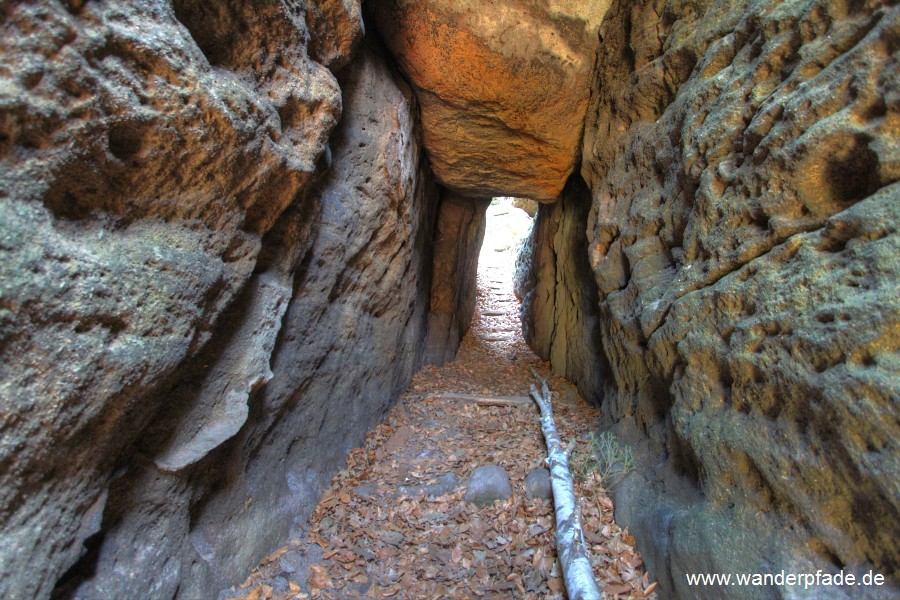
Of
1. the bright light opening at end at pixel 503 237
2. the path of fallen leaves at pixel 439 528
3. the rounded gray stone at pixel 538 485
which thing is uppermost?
the bright light opening at end at pixel 503 237

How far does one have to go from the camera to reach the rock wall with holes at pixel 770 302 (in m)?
1.92

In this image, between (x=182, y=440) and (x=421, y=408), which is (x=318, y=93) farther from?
(x=421, y=408)

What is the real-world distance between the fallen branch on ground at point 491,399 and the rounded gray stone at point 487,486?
182 centimetres

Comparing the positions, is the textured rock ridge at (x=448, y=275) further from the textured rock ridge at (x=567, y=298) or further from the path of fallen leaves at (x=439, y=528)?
the path of fallen leaves at (x=439, y=528)

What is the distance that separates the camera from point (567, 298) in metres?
7.04

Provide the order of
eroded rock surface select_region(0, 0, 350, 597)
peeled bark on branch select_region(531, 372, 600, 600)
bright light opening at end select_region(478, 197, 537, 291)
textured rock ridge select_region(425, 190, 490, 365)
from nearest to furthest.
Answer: eroded rock surface select_region(0, 0, 350, 597) → peeled bark on branch select_region(531, 372, 600, 600) → textured rock ridge select_region(425, 190, 490, 365) → bright light opening at end select_region(478, 197, 537, 291)

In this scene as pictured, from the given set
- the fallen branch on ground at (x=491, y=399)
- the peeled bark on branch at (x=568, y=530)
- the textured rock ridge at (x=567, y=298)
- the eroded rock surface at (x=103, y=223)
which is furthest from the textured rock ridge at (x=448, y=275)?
the eroded rock surface at (x=103, y=223)

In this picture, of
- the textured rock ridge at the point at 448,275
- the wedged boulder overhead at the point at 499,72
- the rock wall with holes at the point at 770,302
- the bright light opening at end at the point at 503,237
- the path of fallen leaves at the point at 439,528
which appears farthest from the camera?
the bright light opening at end at the point at 503,237

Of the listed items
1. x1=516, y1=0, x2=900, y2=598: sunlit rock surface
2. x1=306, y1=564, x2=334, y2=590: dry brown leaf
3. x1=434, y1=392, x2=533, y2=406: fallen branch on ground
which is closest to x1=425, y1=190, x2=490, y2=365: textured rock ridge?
x1=434, y1=392, x2=533, y2=406: fallen branch on ground

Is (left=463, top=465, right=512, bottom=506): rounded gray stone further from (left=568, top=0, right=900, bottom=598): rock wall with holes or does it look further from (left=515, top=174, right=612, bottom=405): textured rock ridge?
(left=515, top=174, right=612, bottom=405): textured rock ridge

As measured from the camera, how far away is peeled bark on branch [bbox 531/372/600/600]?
2.65m

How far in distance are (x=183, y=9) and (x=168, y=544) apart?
2.97 m

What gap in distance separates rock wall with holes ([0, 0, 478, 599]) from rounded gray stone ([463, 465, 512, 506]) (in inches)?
53.4

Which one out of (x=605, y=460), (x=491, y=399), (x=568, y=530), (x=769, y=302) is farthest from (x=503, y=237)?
(x=769, y=302)
